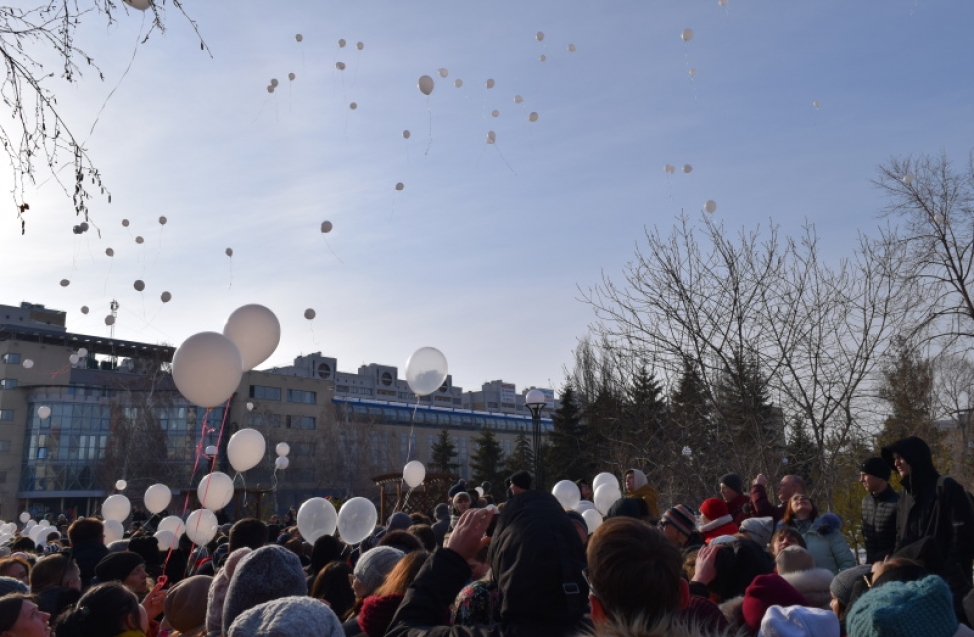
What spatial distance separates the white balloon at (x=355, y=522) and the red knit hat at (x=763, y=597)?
5940mm

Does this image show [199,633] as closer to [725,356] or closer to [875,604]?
[875,604]

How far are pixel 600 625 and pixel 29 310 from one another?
89279 millimetres

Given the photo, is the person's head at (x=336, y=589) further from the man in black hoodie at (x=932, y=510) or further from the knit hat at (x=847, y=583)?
the man in black hoodie at (x=932, y=510)

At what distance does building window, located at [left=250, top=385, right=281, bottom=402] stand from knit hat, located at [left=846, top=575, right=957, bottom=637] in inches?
2939

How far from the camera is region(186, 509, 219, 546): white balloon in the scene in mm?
9219

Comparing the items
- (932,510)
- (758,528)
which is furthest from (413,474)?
(932,510)

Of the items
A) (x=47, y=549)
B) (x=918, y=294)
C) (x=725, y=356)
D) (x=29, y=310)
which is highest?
(x=29, y=310)

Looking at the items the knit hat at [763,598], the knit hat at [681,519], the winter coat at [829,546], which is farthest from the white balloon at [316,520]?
the knit hat at [763,598]

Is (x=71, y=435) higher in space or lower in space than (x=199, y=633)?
higher

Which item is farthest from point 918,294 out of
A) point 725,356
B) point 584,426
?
point 584,426

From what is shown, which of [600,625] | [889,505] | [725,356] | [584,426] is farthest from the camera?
[584,426]

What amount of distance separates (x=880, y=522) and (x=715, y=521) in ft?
4.59

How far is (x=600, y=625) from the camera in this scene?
213 centimetres

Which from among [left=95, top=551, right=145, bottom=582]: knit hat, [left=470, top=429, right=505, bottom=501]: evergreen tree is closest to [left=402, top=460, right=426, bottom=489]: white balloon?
[left=95, top=551, right=145, bottom=582]: knit hat
